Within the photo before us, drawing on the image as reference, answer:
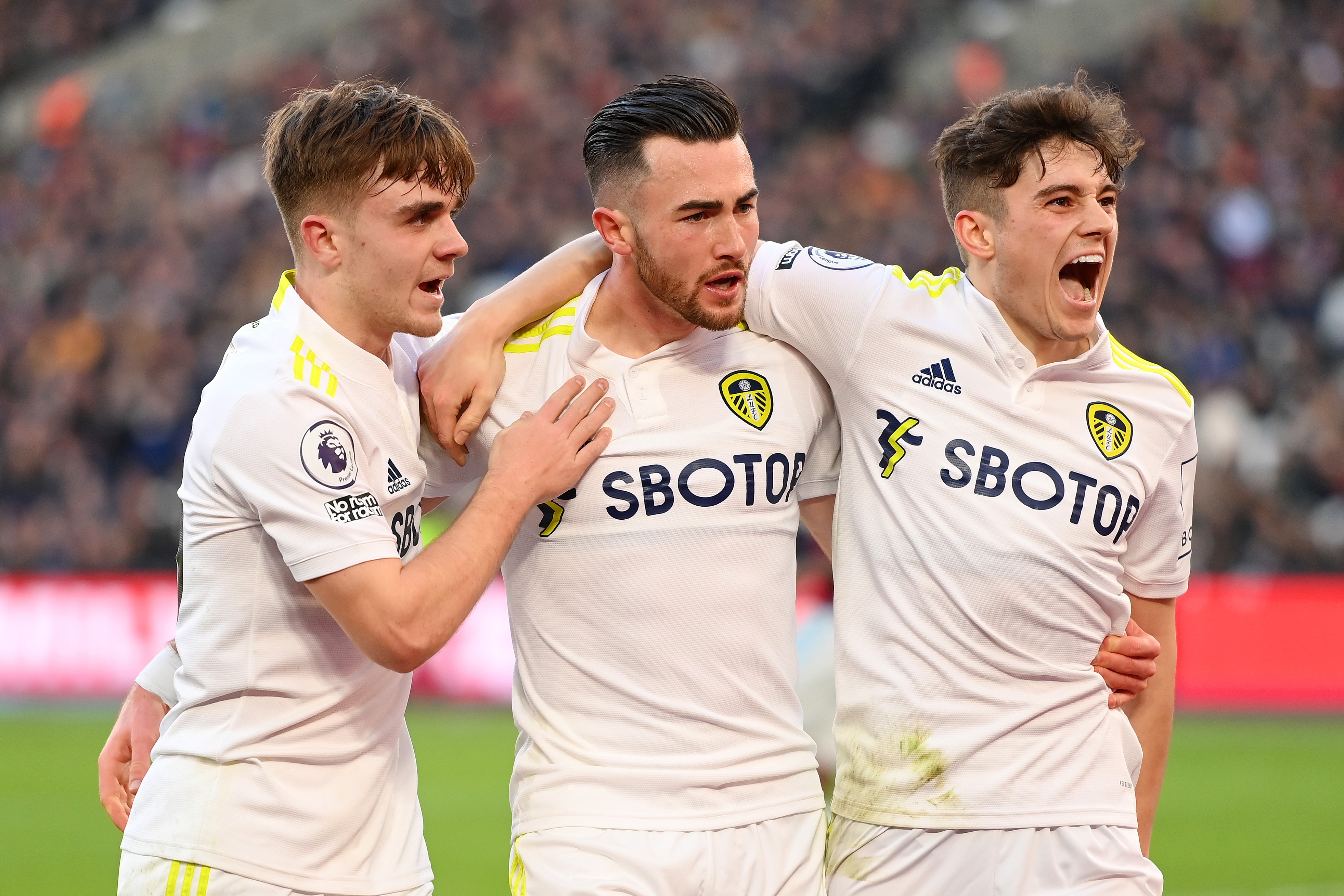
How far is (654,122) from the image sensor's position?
3.81m

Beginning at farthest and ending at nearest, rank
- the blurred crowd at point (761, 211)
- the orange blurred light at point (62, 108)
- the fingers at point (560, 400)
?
the orange blurred light at point (62, 108) → the blurred crowd at point (761, 211) → the fingers at point (560, 400)

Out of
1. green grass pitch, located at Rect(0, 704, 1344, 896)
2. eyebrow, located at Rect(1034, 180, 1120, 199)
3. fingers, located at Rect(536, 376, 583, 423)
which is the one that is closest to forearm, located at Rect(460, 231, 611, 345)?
fingers, located at Rect(536, 376, 583, 423)

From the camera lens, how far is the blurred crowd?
50.3 feet

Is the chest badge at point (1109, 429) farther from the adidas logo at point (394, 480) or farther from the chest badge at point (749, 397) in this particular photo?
the adidas logo at point (394, 480)

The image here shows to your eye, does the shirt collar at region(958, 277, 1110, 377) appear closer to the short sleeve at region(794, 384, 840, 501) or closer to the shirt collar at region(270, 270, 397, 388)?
the short sleeve at region(794, 384, 840, 501)

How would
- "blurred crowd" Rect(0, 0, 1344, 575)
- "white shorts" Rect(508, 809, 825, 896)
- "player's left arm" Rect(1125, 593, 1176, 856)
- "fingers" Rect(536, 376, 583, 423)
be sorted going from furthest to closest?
1. "blurred crowd" Rect(0, 0, 1344, 575)
2. "player's left arm" Rect(1125, 593, 1176, 856)
3. "fingers" Rect(536, 376, 583, 423)
4. "white shorts" Rect(508, 809, 825, 896)

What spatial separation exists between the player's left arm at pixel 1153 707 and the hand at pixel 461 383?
1761mm

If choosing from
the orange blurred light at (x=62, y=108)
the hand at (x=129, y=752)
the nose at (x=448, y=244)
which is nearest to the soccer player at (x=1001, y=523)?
the nose at (x=448, y=244)

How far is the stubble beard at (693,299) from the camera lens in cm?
379

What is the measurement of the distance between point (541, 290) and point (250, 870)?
158 cm

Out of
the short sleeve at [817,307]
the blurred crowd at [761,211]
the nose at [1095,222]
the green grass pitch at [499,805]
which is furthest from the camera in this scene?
the blurred crowd at [761,211]

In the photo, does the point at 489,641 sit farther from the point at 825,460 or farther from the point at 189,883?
the point at 189,883

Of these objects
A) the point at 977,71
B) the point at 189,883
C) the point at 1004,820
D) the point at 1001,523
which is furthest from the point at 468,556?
the point at 977,71

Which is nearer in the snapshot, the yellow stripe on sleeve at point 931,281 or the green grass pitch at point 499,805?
the yellow stripe on sleeve at point 931,281
